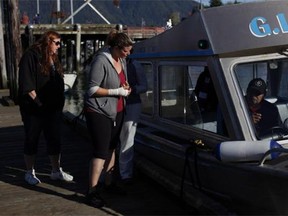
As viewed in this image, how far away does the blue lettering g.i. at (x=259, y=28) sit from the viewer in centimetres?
489

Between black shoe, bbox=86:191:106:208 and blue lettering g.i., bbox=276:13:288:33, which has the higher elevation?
blue lettering g.i., bbox=276:13:288:33

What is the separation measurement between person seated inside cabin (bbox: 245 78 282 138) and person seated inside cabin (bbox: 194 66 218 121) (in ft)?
1.15

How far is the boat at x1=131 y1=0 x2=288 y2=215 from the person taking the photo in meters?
4.47

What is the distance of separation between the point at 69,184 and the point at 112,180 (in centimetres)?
66

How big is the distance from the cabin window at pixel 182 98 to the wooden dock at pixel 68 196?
0.87 meters

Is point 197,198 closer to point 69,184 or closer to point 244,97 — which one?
point 244,97

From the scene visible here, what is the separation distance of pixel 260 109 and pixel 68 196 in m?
2.27

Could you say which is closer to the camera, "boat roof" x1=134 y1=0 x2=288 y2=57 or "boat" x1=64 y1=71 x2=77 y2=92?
"boat roof" x1=134 y1=0 x2=288 y2=57

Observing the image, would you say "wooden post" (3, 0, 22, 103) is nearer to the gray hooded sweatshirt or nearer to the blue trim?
the blue trim

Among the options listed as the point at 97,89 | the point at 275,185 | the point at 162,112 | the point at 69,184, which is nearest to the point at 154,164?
the point at 162,112

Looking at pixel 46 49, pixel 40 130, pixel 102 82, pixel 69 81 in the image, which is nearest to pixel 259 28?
pixel 102 82

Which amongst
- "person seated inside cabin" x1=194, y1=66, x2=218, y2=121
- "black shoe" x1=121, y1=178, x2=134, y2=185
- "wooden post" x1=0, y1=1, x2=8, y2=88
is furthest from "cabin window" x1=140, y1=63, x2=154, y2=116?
"wooden post" x1=0, y1=1, x2=8, y2=88

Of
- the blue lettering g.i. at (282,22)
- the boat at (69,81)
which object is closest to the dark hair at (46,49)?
the blue lettering g.i. at (282,22)

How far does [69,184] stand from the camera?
6133 millimetres
